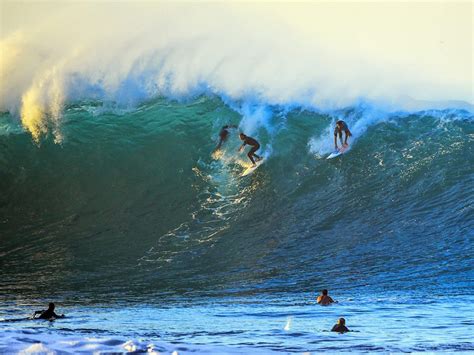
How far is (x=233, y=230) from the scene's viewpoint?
1702cm

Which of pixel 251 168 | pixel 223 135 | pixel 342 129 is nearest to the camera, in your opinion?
pixel 251 168

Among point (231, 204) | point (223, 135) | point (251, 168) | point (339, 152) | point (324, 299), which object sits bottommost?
point (324, 299)

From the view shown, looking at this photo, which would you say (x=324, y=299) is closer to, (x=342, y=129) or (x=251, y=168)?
(x=251, y=168)

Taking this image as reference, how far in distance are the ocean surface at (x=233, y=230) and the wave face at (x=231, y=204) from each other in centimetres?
5

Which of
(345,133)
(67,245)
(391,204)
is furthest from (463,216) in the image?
(67,245)

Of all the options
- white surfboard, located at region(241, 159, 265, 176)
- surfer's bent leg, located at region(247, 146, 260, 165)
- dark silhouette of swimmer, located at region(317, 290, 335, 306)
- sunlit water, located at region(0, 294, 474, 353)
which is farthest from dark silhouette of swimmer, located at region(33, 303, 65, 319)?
surfer's bent leg, located at region(247, 146, 260, 165)

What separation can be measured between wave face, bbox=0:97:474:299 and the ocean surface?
0.05m

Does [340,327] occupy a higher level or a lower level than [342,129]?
lower

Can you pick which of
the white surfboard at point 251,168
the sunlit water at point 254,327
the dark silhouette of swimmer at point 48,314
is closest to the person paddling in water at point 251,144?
the white surfboard at point 251,168

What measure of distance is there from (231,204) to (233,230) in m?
1.31

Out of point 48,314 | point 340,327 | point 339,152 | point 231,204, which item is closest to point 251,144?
point 339,152

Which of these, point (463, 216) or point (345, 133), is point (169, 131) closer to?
point (345, 133)

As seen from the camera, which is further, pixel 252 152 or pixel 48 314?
pixel 252 152

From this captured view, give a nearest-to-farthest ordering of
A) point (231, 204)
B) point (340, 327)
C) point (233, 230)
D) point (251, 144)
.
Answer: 1. point (340, 327)
2. point (233, 230)
3. point (231, 204)
4. point (251, 144)
